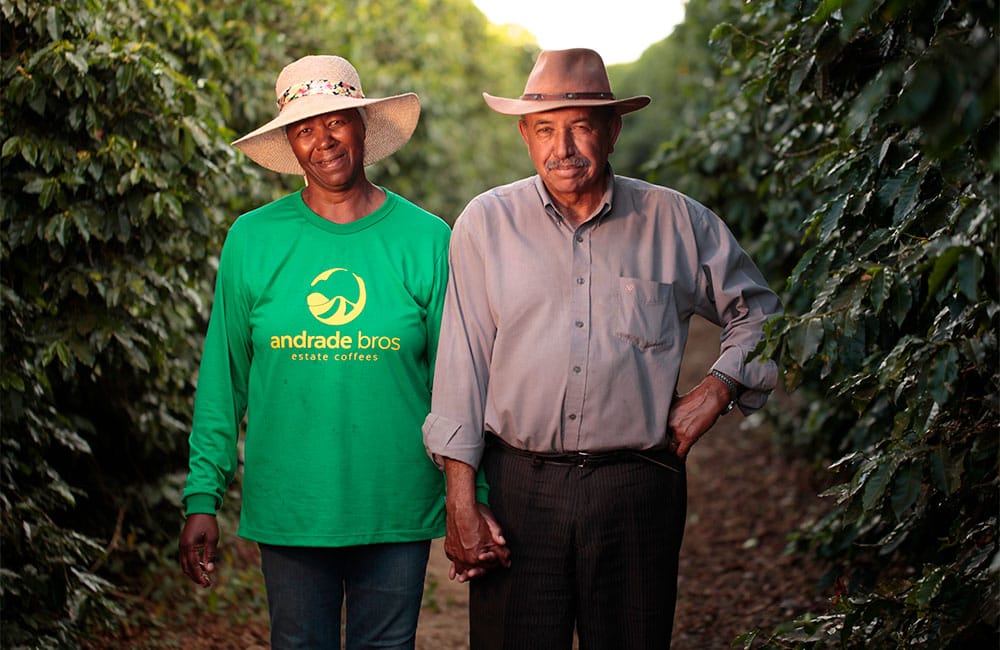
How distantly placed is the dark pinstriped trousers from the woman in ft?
0.82

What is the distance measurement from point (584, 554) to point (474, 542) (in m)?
0.30

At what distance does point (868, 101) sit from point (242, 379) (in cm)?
194

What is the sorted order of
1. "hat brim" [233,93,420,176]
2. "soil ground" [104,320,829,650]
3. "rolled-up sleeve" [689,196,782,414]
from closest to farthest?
"rolled-up sleeve" [689,196,782,414] < "hat brim" [233,93,420,176] < "soil ground" [104,320,829,650]

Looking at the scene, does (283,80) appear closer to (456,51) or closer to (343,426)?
(343,426)

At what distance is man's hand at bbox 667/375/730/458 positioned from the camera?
3.11 m

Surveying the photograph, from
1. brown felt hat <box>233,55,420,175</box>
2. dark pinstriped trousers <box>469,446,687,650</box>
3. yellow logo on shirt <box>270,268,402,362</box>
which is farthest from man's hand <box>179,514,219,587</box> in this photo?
brown felt hat <box>233,55,420,175</box>

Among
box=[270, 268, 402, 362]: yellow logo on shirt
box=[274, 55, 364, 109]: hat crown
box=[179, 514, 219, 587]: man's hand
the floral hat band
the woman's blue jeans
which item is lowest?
the woman's blue jeans

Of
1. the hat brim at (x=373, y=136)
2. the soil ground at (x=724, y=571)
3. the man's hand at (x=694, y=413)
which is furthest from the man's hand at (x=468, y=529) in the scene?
the soil ground at (x=724, y=571)

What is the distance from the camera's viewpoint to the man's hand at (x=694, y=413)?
3.11m

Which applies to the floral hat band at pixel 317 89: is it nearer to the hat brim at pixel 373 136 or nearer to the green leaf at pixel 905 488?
the hat brim at pixel 373 136

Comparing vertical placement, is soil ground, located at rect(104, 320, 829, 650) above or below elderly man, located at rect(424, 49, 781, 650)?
below

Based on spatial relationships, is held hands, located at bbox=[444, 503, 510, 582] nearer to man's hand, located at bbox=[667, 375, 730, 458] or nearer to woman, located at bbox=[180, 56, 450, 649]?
woman, located at bbox=[180, 56, 450, 649]

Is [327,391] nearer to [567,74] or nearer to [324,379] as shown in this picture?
[324,379]

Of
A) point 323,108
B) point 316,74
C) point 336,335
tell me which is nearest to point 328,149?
point 323,108
